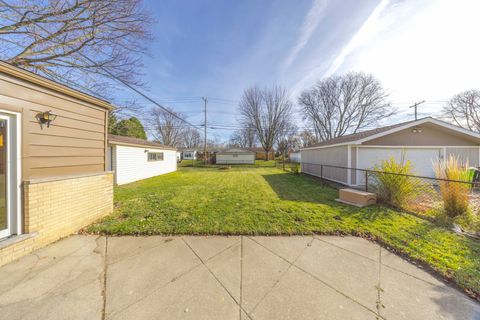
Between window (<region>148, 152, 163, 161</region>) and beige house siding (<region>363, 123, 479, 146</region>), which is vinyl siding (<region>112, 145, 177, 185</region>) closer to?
window (<region>148, 152, 163, 161</region>)

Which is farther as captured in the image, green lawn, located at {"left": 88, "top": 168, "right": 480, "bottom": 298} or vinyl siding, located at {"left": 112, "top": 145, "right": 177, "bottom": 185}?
vinyl siding, located at {"left": 112, "top": 145, "right": 177, "bottom": 185}

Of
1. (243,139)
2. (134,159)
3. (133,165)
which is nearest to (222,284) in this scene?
(133,165)

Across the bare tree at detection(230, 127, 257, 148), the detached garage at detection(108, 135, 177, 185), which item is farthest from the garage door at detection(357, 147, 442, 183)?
the bare tree at detection(230, 127, 257, 148)

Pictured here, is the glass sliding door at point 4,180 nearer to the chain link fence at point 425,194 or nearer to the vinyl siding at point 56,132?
the vinyl siding at point 56,132

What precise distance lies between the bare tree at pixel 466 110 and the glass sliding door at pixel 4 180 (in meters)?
40.0

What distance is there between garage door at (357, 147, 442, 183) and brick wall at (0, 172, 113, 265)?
10.7m

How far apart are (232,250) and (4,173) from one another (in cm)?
391

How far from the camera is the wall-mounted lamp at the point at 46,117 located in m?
Result: 3.03

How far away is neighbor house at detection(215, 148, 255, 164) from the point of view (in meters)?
30.6

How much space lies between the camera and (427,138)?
29.0 ft

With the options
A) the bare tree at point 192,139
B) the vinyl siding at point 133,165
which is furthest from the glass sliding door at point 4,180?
the bare tree at point 192,139

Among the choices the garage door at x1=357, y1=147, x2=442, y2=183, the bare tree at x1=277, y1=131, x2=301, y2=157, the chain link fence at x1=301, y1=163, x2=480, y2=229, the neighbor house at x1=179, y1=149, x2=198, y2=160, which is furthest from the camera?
the neighbor house at x1=179, y1=149, x2=198, y2=160

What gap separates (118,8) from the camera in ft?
17.8

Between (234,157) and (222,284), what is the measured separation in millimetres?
28566
